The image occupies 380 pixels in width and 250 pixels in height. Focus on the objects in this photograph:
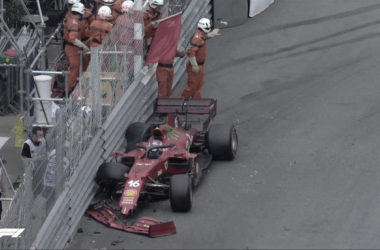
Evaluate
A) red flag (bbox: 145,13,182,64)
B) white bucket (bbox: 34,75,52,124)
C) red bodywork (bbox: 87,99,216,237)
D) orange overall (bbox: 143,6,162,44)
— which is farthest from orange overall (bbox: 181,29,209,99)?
white bucket (bbox: 34,75,52,124)

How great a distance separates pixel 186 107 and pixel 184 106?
0.12 feet

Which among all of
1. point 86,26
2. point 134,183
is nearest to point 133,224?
point 134,183

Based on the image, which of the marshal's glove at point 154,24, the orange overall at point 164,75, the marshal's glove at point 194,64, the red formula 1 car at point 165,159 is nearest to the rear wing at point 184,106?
the red formula 1 car at point 165,159

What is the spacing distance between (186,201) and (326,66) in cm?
708

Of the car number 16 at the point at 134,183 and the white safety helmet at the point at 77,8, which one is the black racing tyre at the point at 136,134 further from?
the white safety helmet at the point at 77,8

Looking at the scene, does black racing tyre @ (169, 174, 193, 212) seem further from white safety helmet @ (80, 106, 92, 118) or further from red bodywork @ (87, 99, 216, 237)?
white safety helmet @ (80, 106, 92, 118)

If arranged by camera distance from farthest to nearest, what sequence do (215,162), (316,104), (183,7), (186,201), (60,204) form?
Answer: (183,7), (316,104), (215,162), (186,201), (60,204)

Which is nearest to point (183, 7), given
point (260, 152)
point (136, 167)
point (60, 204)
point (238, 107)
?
point (238, 107)

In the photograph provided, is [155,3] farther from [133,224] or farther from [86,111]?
[133,224]

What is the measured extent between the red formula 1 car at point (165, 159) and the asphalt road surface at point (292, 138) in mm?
226

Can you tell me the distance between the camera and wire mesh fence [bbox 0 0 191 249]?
13484 mm

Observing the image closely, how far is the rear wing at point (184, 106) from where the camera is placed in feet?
60.1

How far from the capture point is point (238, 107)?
2028cm

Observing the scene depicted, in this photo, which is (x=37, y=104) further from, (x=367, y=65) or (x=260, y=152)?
(x=367, y=65)
